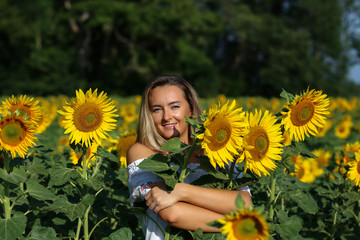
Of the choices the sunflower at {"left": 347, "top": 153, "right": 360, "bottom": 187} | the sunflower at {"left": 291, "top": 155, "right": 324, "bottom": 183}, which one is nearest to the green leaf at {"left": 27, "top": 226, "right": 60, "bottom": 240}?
the sunflower at {"left": 347, "top": 153, "right": 360, "bottom": 187}

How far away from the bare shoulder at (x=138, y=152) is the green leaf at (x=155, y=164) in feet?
1.75

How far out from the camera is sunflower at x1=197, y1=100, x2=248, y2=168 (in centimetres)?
171

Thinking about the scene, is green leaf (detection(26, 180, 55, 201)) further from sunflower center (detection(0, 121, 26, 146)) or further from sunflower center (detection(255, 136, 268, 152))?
sunflower center (detection(255, 136, 268, 152))

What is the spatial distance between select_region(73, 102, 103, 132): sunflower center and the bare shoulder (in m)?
0.34

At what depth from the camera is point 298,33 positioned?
1244 inches

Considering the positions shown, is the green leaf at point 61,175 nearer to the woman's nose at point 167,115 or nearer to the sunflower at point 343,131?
the woman's nose at point 167,115

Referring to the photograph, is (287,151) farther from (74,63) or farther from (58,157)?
(74,63)

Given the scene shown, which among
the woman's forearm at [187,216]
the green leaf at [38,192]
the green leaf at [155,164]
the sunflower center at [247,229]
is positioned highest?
the green leaf at [155,164]

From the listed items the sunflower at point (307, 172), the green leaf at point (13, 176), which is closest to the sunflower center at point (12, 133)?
the green leaf at point (13, 176)

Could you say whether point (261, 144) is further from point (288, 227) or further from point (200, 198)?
point (288, 227)

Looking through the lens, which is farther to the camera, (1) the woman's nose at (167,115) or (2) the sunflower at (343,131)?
(2) the sunflower at (343,131)

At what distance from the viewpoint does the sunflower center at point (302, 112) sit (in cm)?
208

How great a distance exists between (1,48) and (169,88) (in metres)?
28.4

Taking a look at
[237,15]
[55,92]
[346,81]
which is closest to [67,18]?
[55,92]
